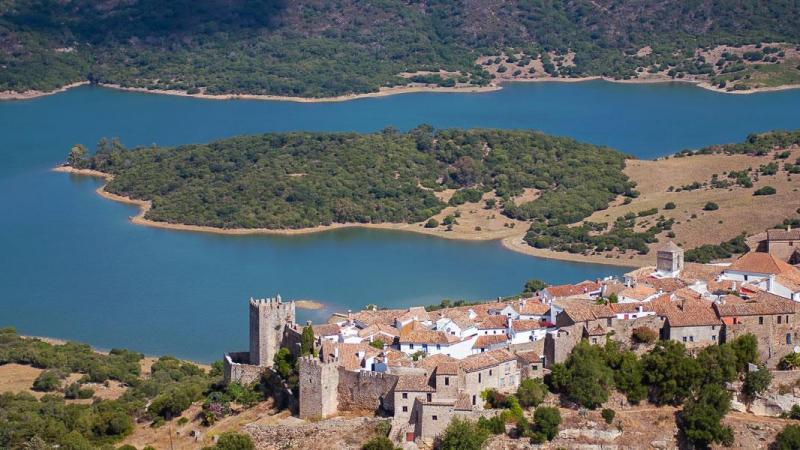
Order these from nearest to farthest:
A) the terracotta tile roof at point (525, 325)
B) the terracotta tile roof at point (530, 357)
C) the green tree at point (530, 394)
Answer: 1. the green tree at point (530, 394)
2. the terracotta tile roof at point (530, 357)
3. the terracotta tile roof at point (525, 325)

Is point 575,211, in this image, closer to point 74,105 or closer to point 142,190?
point 142,190

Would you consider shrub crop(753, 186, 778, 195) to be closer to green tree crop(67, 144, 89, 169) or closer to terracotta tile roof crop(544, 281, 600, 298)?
terracotta tile roof crop(544, 281, 600, 298)

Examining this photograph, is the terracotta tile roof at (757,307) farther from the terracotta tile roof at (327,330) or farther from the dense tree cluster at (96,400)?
the dense tree cluster at (96,400)

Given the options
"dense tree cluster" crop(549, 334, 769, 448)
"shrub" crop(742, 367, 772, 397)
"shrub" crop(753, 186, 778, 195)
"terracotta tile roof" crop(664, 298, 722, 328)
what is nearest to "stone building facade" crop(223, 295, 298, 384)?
"dense tree cluster" crop(549, 334, 769, 448)

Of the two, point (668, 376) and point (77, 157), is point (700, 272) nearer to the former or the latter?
point (668, 376)

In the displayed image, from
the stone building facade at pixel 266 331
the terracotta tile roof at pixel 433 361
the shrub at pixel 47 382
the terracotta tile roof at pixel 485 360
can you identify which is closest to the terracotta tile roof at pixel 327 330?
the stone building facade at pixel 266 331

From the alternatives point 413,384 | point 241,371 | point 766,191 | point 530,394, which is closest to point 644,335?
point 530,394
